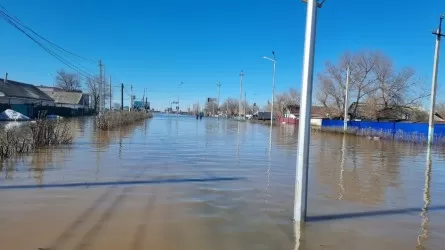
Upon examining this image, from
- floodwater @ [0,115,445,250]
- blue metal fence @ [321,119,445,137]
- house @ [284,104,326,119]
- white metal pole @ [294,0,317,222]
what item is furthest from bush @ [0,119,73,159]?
house @ [284,104,326,119]

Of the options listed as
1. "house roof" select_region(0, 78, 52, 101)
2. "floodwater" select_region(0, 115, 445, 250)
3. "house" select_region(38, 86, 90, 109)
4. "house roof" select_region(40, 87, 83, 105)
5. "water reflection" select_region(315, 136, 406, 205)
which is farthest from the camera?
"house roof" select_region(40, 87, 83, 105)

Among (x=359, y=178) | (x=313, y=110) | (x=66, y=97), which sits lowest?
(x=359, y=178)

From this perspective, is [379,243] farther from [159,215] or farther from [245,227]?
[159,215]

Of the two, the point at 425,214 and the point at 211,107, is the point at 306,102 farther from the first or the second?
the point at 211,107

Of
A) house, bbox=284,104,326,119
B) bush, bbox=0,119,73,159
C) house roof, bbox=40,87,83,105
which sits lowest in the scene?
bush, bbox=0,119,73,159

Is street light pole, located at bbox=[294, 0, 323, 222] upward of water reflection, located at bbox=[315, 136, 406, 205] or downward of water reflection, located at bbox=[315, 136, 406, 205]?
upward

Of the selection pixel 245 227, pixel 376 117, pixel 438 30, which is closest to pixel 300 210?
pixel 245 227

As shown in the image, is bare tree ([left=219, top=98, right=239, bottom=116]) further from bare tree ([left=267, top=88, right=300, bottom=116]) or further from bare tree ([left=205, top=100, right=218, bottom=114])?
bare tree ([left=267, top=88, right=300, bottom=116])

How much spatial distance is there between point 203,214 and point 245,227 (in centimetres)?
104

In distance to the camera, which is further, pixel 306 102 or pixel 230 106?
pixel 230 106

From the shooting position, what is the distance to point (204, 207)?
7777 mm

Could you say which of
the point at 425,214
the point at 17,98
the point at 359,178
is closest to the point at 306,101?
the point at 425,214

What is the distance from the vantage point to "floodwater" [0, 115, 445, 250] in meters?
5.81

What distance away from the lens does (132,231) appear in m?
6.07
